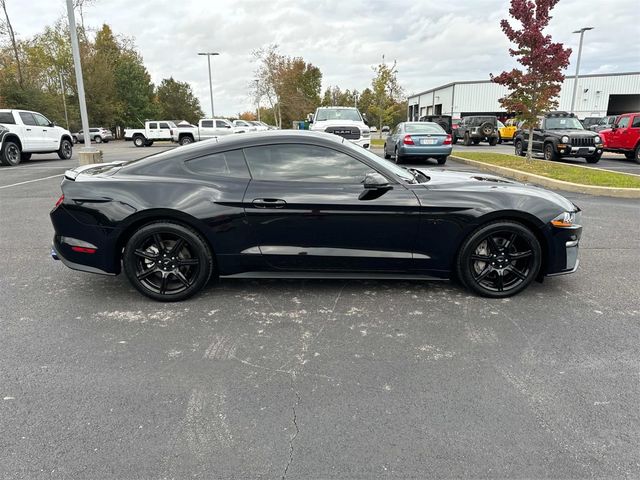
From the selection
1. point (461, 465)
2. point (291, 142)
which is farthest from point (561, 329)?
point (291, 142)

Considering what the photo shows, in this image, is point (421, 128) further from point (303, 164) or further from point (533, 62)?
point (303, 164)

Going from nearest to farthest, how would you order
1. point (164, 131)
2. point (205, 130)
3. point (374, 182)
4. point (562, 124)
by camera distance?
1. point (374, 182)
2. point (562, 124)
3. point (205, 130)
4. point (164, 131)

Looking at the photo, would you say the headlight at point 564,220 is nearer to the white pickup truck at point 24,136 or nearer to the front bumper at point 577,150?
the front bumper at point 577,150

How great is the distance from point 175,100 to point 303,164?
70126mm

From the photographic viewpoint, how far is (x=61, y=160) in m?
19.1

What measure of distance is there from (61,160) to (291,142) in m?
19.0

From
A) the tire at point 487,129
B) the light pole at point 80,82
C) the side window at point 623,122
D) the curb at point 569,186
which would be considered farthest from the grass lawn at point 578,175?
the tire at point 487,129

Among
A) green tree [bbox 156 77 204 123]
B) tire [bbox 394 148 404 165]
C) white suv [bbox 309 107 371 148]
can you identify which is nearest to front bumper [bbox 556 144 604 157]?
tire [bbox 394 148 404 165]

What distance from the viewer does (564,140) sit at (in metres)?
14.6

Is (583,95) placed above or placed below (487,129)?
above

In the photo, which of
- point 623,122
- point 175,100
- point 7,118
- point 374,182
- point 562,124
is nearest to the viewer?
point 374,182

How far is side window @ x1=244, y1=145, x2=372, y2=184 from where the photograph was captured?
149 inches

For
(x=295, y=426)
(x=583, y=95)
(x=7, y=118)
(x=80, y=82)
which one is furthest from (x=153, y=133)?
(x=583, y=95)

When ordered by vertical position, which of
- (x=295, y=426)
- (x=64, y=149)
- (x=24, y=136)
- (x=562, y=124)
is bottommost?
(x=295, y=426)
